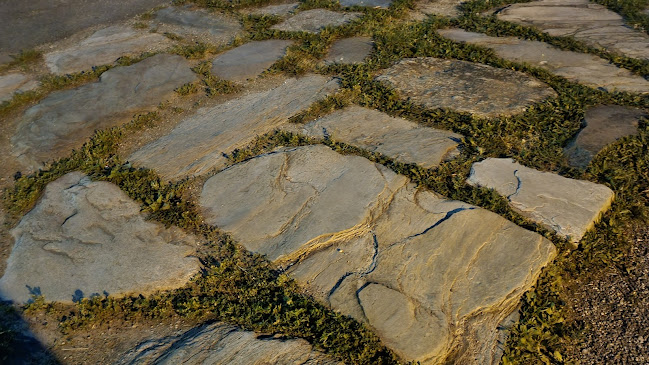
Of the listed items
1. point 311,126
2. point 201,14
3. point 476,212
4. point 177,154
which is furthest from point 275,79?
point 476,212

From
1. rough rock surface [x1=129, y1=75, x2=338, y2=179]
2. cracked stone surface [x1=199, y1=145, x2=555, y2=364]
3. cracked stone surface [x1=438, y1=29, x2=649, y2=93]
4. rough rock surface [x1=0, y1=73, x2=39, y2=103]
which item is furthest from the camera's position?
rough rock surface [x1=0, y1=73, x2=39, y2=103]

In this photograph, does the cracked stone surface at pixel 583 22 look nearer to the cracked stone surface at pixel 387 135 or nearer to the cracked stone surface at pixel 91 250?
the cracked stone surface at pixel 387 135

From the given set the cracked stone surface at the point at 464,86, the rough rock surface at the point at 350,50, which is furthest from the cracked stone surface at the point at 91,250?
the rough rock surface at the point at 350,50

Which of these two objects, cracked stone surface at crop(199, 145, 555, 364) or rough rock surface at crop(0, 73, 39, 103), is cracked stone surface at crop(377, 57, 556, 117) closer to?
cracked stone surface at crop(199, 145, 555, 364)

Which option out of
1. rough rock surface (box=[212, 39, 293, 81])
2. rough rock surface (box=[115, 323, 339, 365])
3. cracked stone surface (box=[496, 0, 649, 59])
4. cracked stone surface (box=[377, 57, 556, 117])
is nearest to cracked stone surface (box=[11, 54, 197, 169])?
rough rock surface (box=[212, 39, 293, 81])

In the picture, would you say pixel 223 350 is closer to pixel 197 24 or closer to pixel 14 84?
pixel 14 84

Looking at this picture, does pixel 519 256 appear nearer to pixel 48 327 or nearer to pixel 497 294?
pixel 497 294
